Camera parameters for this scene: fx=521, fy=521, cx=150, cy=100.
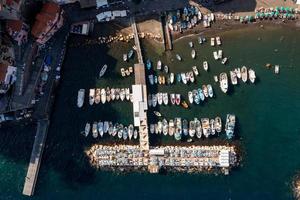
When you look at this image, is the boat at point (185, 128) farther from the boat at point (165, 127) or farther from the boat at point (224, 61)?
the boat at point (224, 61)

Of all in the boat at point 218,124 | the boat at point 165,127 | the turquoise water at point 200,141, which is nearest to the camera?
the boat at point 218,124

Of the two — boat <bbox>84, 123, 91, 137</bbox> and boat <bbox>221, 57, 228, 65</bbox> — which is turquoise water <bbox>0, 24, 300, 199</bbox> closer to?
boat <bbox>221, 57, 228, 65</bbox>

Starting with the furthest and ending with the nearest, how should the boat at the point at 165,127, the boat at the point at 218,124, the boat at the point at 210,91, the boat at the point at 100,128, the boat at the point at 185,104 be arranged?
the boat at the point at 100,128 → the boat at the point at 185,104 → the boat at the point at 210,91 → the boat at the point at 165,127 → the boat at the point at 218,124

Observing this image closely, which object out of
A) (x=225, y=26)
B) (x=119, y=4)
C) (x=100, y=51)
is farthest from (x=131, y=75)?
(x=225, y=26)

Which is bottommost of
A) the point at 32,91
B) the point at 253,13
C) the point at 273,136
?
the point at 273,136

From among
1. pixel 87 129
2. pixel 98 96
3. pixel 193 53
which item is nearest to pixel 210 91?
pixel 193 53

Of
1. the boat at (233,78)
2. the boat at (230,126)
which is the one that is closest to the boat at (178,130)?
the boat at (230,126)

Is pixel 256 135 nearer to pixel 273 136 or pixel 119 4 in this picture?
pixel 273 136
